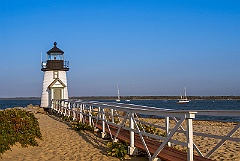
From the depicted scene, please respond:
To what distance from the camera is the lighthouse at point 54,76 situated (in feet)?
90.7

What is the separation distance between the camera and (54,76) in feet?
91.6

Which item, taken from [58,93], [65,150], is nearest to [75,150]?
[65,150]

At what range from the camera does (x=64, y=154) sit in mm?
8289

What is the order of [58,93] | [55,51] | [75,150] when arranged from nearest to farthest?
[75,150] < [55,51] < [58,93]

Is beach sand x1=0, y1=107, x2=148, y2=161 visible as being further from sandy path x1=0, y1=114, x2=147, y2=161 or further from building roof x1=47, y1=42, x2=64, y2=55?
building roof x1=47, y1=42, x2=64, y2=55

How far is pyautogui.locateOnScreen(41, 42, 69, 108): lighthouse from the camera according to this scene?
90.7ft

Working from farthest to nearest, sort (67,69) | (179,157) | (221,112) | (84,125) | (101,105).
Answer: (67,69)
(84,125)
(101,105)
(179,157)
(221,112)

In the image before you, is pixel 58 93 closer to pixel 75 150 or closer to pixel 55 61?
pixel 55 61

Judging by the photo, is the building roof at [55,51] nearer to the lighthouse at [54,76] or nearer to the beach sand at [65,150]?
the lighthouse at [54,76]

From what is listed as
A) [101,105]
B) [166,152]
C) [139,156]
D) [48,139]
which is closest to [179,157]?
[166,152]

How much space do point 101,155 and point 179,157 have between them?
250 centimetres

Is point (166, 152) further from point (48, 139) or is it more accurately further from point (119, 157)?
point (48, 139)

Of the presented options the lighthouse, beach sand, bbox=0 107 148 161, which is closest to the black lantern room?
the lighthouse

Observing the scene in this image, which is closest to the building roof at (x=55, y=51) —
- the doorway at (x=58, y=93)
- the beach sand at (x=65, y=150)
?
the doorway at (x=58, y=93)
